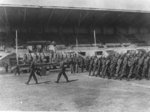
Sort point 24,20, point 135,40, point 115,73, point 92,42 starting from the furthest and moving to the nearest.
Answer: point 135,40 < point 92,42 < point 24,20 < point 115,73

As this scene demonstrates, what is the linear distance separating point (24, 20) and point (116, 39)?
19615mm

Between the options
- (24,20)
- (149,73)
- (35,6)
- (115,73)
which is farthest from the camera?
(24,20)

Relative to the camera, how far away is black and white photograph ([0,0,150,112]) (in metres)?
9.38

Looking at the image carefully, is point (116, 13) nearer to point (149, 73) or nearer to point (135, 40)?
point (135, 40)

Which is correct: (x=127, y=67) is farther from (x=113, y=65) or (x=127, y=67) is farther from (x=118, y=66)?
(x=113, y=65)

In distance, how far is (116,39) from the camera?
155 ft

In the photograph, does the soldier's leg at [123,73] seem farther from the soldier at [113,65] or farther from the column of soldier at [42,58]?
the column of soldier at [42,58]

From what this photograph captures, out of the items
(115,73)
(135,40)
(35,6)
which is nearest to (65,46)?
(35,6)

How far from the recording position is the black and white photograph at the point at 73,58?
30.8 ft

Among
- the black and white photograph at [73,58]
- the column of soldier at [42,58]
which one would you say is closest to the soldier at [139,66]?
the black and white photograph at [73,58]

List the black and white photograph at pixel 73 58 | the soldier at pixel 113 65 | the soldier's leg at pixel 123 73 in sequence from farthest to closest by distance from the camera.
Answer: the soldier at pixel 113 65 < the soldier's leg at pixel 123 73 < the black and white photograph at pixel 73 58

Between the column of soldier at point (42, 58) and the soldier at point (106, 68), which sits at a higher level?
the column of soldier at point (42, 58)

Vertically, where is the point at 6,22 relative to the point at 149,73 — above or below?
above

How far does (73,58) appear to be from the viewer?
925 inches
